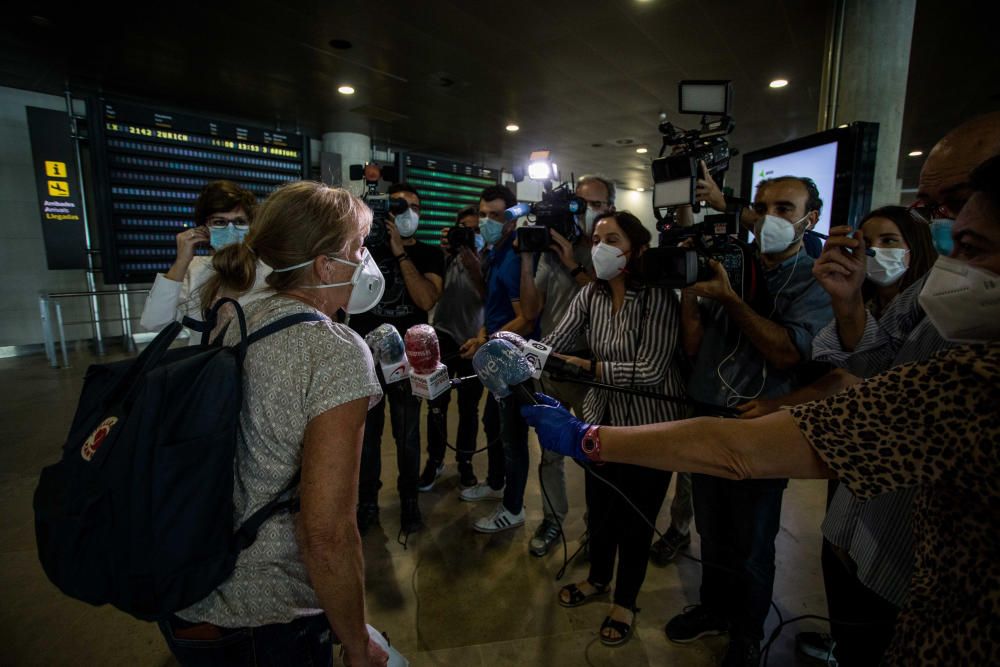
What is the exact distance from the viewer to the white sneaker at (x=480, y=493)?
2.76 m

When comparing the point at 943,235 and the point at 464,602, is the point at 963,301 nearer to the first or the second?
the point at 943,235

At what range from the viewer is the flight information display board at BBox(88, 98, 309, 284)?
15.2 ft

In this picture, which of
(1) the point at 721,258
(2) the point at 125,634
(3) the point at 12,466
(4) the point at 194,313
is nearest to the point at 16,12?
(3) the point at 12,466

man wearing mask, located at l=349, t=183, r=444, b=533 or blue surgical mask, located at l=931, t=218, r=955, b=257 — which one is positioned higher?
blue surgical mask, located at l=931, t=218, r=955, b=257

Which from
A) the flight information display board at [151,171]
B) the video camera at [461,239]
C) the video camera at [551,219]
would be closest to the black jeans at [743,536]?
the video camera at [551,219]

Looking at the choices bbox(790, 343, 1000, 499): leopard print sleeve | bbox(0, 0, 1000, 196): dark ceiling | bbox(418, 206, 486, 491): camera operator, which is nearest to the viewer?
bbox(790, 343, 1000, 499): leopard print sleeve

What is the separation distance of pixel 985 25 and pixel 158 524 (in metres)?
6.17

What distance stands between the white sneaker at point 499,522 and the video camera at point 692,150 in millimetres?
1662

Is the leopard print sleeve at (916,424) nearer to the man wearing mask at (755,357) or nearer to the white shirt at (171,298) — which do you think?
the man wearing mask at (755,357)

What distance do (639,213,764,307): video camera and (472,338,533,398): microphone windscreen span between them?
506mm

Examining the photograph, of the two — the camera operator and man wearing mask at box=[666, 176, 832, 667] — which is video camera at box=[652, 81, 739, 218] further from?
the camera operator

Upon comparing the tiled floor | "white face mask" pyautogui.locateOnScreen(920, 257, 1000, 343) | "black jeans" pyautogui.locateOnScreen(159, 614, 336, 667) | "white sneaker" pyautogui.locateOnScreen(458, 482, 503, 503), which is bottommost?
the tiled floor

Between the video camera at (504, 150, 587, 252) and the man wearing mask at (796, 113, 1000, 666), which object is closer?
the man wearing mask at (796, 113, 1000, 666)

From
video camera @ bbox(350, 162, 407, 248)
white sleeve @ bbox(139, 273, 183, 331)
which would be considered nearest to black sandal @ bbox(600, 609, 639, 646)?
video camera @ bbox(350, 162, 407, 248)
